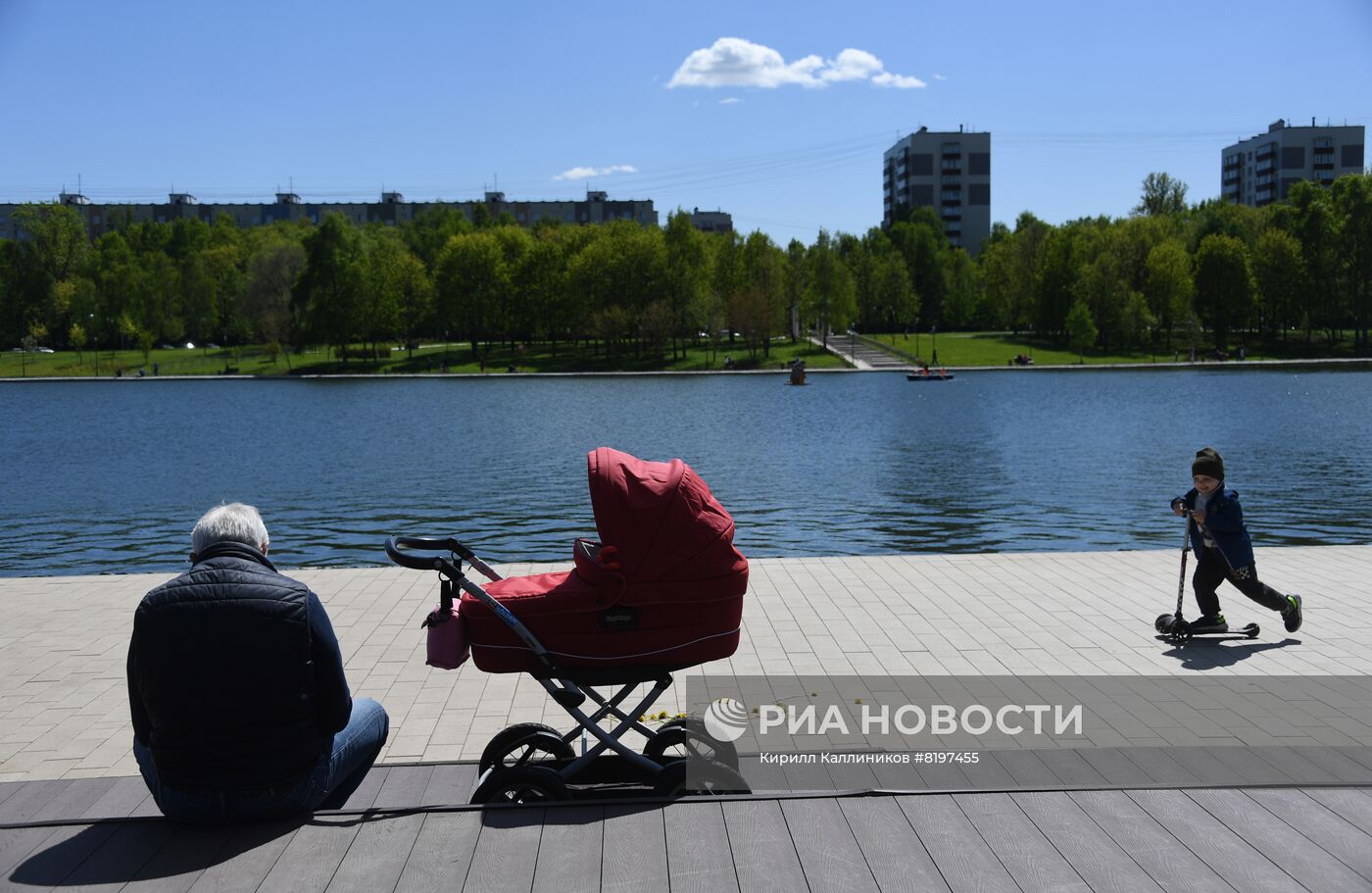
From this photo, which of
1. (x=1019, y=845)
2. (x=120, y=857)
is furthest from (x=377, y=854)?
(x=1019, y=845)

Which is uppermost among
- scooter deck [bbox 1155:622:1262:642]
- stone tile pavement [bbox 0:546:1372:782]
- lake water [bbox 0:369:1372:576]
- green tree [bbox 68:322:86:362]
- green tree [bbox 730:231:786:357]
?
green tree [bbox 730:231:786:357]

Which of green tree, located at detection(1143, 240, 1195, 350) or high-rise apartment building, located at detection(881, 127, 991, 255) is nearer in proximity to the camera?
green tree, located at detection(1143, 240, 1195, 350)

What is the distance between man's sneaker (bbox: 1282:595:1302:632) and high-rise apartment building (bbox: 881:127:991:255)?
518 feet

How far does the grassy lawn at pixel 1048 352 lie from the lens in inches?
3408

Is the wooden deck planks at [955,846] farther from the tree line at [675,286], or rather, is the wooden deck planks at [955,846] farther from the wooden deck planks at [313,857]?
the tree line at [675,286]

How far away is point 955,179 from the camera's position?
161500 mm

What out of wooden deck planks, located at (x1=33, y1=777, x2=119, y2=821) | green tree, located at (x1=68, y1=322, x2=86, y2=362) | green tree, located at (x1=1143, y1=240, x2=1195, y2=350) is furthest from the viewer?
green tree, located at (x1=68, y1=322, x2=86, y2=362)

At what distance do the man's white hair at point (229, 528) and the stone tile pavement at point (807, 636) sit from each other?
2067 mm

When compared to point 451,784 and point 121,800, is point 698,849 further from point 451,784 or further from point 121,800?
point 121,800

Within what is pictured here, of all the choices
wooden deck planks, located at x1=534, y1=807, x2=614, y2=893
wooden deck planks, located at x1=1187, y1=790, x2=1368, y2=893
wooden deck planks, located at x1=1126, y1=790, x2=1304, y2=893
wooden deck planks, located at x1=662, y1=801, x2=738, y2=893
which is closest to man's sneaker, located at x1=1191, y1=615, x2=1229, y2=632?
wooden deck planks, located at x1=1187, y1=790, x2=1368, y2=893

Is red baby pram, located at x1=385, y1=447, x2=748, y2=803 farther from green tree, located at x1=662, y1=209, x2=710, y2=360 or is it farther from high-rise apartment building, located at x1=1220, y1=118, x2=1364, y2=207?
high-rise apartment building, located at x1=1220, y1=118, x2=1364, y2=207

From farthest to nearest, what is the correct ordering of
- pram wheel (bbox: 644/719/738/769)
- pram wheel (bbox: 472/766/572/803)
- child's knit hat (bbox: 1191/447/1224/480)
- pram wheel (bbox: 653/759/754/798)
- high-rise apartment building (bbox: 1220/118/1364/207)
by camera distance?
high-rise apartment building (bbox: 1220/118/1364/207), child's knit hat (bbox: 1191/447/1224/480), pram wheel (bbox: 644/719/738/769), pram wheel (bbox: 653/759/754/798), pram wheel (bbox: 472/766/572/803)

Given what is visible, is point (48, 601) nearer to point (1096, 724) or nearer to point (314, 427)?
point (1096, 724)

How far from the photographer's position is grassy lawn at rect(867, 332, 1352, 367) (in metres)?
86.6
